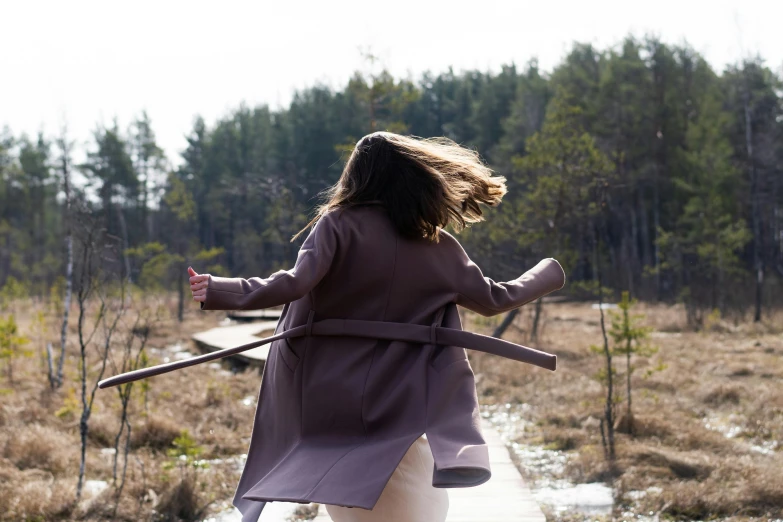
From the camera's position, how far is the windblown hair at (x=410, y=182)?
239 cm

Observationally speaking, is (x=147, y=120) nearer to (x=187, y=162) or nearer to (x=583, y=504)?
(x=187, y=162)

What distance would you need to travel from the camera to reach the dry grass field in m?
4.68

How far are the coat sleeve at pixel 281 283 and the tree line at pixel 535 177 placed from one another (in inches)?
172

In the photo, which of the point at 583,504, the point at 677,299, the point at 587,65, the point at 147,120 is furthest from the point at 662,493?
the point at 147,120

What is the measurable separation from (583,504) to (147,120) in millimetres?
46715

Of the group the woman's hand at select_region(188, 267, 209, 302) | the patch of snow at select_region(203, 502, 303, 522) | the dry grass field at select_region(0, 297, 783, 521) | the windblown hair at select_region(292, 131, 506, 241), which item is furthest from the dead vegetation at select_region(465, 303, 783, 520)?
the woman's hand at select_region(188, 267, 209, 302)

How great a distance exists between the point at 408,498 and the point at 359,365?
422 mm

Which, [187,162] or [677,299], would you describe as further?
[187,162]

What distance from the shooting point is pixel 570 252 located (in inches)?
560

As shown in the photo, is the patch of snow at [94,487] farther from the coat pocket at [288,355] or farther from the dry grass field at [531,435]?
the coat pocket at [288,355]

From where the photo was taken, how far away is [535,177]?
1548 cm

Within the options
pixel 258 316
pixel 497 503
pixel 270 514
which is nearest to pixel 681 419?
pixel 497 503

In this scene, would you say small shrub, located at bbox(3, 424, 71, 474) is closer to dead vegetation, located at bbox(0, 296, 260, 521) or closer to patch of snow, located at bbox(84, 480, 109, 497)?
dead vegetation, located at bbox(0, 296, 260, 521)

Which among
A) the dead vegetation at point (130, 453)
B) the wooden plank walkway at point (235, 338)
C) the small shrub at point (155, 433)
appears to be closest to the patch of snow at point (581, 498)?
the dead vegetation at point (130, 453)
